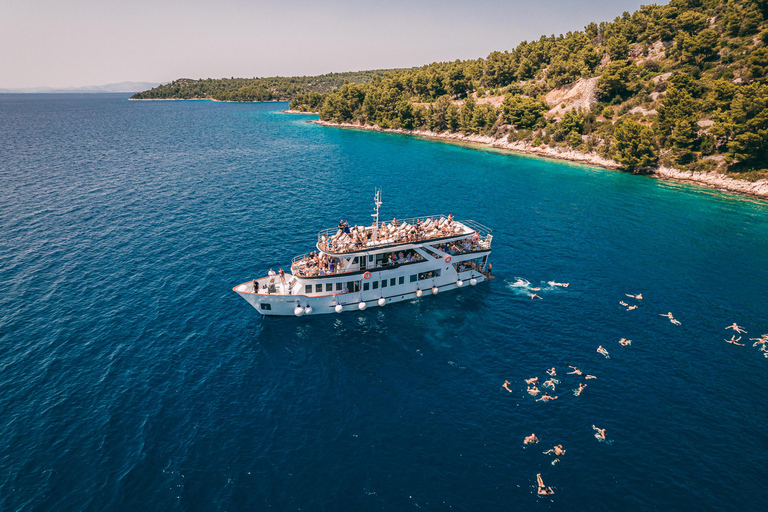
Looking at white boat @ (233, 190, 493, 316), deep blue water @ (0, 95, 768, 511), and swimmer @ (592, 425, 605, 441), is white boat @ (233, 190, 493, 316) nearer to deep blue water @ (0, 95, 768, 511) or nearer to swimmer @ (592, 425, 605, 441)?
deep blue water @ (0, 95, 768, 511)

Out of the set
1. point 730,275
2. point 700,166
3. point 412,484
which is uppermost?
point 700,166

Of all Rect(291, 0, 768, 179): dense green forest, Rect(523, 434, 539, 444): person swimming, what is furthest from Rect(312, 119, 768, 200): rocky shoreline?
Rect(523, 434, 539, 444): person swimming

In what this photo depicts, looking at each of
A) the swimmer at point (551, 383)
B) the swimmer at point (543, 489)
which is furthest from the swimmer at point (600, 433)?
the swimmer at point (543, 489)

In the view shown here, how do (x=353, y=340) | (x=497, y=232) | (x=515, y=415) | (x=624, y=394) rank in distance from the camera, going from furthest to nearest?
(x=497, y=232)
(x=353, y=340)
(x=624, y=394)
(x=515, y=415)

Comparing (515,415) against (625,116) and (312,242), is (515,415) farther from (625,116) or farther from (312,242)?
(625,116)

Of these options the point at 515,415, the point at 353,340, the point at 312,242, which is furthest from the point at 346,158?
the point at 515,415
